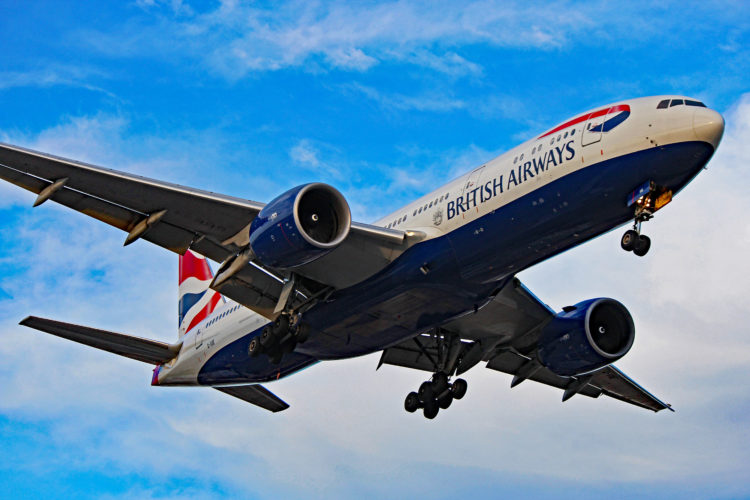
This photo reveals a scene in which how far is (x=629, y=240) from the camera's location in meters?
20.4

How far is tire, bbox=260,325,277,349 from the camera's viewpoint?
2513cm

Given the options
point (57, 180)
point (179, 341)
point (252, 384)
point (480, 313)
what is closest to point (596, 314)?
point (480, 313)

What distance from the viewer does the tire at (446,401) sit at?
93.4 feet

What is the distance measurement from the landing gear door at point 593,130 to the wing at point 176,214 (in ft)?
15.7

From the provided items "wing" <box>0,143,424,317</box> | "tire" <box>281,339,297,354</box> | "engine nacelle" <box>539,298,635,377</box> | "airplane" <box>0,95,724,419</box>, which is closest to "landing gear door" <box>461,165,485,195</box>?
"airplane" <box>0,95,724,419</box>

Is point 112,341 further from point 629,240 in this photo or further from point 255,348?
point 629,240

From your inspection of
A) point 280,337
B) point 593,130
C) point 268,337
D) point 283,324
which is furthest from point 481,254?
point 268,337

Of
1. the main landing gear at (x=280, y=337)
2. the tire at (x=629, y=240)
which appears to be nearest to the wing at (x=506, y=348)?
the main landing gear at (x=280, y=337)

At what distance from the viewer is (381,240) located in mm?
23094

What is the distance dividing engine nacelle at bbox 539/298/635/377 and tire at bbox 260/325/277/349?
8706 millimetres

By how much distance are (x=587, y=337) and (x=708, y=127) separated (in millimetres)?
9571

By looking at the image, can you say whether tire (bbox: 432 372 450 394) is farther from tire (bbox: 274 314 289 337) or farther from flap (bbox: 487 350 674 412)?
tire (bbox: 274 314 289 337)

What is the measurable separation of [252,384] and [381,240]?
9.08 m

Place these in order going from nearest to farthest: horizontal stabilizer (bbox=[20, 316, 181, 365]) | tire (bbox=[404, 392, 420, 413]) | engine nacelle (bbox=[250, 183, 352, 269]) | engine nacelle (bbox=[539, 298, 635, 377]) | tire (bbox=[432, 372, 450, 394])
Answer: engine nacelle (bbox=[250, 183, 352, 269]) < horizontal stabilizer (bbox=[20, 316, 181, 365]) < engine nacelle (bbox=[539, 298, 635, 377]) < tire (bbox=[432, 372, 450, 394]) < tire (bbox=[404, 392, 420, 413])
